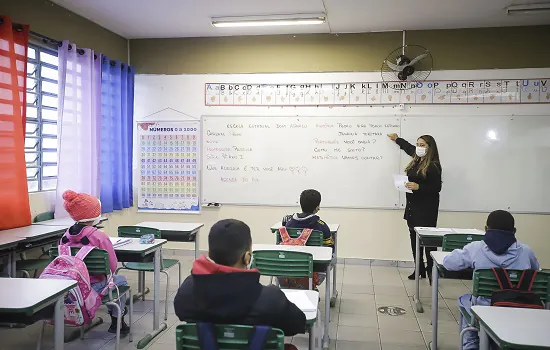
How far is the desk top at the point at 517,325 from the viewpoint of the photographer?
1.61 meters

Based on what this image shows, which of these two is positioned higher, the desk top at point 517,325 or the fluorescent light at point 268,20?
the fluorescent light at point 268,20

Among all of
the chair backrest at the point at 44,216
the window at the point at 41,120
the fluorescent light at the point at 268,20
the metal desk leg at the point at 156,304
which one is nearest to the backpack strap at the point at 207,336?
the metal desk leg at the point at 156,304

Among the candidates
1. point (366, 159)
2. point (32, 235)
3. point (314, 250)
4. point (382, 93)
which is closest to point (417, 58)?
point (382, 93)

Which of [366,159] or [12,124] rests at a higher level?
[12,124]

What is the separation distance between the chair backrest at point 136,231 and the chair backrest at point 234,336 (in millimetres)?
2190

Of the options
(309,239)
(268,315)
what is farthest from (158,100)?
(268,315)

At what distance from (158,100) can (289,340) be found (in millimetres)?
3882

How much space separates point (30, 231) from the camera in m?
3.69

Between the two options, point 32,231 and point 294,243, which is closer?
point 294,243

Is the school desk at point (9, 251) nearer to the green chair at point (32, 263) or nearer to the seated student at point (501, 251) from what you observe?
the green chair at point (32, 263)

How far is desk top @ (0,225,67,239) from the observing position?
138 inches

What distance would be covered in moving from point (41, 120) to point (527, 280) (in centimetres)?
444

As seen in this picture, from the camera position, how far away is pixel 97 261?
277cm

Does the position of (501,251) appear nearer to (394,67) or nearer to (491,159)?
(491,159)
